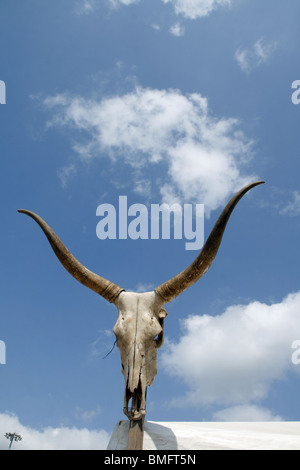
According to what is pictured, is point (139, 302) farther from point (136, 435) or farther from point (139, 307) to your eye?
point (136, 435)

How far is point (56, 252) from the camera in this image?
5.57 m

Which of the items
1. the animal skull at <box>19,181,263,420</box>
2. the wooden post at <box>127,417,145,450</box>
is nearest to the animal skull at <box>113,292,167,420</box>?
the animal skull at <box>19,181,263,420</box>

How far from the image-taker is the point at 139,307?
522cm

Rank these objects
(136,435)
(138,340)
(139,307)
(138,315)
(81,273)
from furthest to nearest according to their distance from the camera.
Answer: (81,273) → (139,307) → (138,315) → (138,340) → (136,435)

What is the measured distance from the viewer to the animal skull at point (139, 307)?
4.51 meters

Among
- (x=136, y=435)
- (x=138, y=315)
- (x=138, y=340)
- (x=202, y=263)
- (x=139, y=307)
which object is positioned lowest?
(x=136, y=435)

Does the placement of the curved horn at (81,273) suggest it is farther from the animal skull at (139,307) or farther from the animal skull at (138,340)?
the animal skull at (138,340)

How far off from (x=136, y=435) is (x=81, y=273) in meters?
2.38

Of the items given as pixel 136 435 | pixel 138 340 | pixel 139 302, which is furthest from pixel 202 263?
pixel 136 435

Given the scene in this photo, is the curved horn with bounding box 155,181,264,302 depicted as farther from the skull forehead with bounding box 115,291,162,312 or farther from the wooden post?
the wooden post

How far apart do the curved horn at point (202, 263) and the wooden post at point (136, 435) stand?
5.50ft

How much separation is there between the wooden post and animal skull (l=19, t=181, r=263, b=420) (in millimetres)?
103
